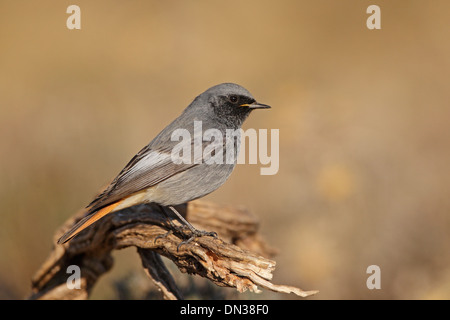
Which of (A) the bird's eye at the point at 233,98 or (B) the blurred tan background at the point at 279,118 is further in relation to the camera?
(B) the blurred tan background at the point at 279,118

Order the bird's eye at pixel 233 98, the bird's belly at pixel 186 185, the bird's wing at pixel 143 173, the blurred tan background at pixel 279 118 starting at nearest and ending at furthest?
the bird's wing at pixel 143 173 → the bird's belly at pixel 186 185 → the bird's eye at pixel 233 98 → the blurred tan background at pixel 279 118

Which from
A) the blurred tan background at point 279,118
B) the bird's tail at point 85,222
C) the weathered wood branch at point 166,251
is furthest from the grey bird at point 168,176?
the blurred tan background at point 279,118

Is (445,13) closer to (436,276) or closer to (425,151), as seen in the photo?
(425,151)

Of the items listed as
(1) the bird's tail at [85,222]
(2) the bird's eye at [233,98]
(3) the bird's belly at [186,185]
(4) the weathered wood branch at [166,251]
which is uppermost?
(2) the bird's eye at [233,98]

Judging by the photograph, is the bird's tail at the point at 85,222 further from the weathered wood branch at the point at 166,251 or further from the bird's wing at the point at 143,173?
the weathered wood branch at the point at 166,251

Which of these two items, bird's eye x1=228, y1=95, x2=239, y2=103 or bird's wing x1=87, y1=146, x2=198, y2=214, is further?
bird's eye x1=228, y1=95, x2=239, y2=103

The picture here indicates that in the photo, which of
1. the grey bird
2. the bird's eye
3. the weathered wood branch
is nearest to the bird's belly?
the grey bird

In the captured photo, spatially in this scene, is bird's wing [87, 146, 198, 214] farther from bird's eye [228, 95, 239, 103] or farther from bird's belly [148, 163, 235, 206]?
bird's eye [228, 95, 239, 103]

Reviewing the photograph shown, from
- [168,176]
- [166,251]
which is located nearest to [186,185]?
[168,176]
